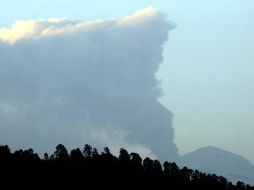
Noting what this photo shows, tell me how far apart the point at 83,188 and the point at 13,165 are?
22.5 meters

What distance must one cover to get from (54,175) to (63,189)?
9022 mm

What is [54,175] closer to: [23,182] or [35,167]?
[35,167]

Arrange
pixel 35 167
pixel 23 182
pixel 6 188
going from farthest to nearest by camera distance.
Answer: pixel 35 167, pixel 23 182, pixel 6 188

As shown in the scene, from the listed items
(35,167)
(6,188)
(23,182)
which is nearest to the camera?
(6,188)

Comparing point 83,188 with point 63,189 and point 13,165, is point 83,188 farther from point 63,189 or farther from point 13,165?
point 13,165

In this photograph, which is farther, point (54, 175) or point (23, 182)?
point (54, 175)

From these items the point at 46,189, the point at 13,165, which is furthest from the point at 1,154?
the point at 46,189

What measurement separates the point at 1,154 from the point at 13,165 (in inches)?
383

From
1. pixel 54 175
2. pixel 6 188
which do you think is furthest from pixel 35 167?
pixel 6 188

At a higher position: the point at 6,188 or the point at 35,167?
the point at 35,167

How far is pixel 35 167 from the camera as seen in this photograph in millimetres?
195500

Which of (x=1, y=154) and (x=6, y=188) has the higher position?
(x=1, y=154)

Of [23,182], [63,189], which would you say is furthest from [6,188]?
[63,189]

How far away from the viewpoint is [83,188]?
Answer: 197 meters
